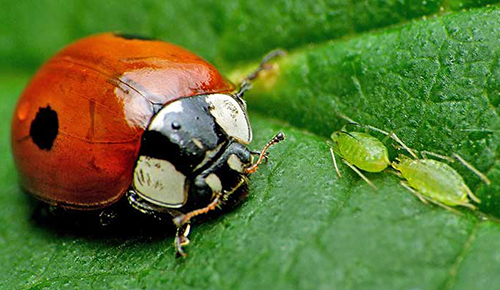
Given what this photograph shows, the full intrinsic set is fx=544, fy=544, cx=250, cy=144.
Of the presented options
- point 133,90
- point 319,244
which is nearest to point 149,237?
point 133,90

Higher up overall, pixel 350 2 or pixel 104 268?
pixel 350 2

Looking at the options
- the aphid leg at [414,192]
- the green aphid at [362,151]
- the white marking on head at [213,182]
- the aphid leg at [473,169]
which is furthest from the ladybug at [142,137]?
the aphid leg at [473,169]

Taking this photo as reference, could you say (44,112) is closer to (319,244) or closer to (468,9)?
(319,244)

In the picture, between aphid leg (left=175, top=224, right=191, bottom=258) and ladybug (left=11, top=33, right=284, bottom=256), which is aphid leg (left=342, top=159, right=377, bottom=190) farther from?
aphid leg (left=175, top=224, right=191, bottom=258)

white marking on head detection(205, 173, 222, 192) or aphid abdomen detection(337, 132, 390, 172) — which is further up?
aphid abdomen detection(337, 132, 390, 172)

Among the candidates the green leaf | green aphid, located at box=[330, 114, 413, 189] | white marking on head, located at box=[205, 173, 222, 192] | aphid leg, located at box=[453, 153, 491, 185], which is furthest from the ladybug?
aphid leg, located at box=[453, 153, 491, 185]

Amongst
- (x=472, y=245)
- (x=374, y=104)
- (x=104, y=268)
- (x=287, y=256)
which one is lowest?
(x=104, y=268)
